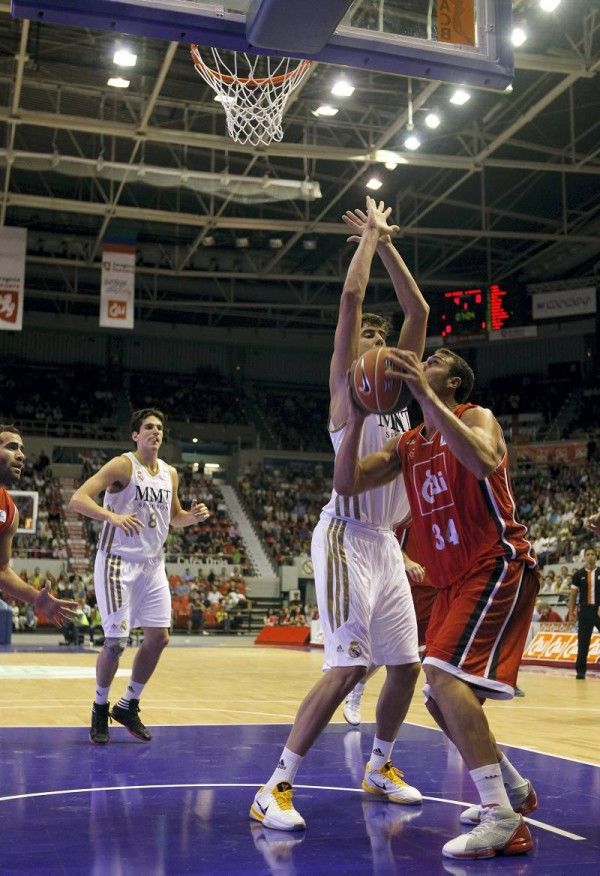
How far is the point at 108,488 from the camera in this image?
704cm

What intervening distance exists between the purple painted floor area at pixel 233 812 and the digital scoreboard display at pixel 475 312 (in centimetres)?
2171

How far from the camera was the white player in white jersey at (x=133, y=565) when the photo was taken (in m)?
6.68

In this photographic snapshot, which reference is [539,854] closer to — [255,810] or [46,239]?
[255,810]

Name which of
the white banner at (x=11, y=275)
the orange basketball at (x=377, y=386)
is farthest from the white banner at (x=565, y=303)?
the orange basketball at (x=377, y=386)

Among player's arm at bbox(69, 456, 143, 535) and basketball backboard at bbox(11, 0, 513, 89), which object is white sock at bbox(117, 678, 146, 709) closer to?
player's arm at bbox(69, 456, 143, 535)

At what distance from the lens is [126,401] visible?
37000 mm

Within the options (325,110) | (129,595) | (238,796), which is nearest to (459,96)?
(325,110)

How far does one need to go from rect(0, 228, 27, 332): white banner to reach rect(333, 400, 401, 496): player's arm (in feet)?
59.3

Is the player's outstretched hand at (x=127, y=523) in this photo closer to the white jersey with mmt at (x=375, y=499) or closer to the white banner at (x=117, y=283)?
the white jersey with mmt at (x=375, y=499)

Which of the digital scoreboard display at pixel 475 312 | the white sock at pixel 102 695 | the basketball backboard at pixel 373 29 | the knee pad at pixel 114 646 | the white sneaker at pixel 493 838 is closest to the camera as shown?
the white sneaker at pixel 493 838

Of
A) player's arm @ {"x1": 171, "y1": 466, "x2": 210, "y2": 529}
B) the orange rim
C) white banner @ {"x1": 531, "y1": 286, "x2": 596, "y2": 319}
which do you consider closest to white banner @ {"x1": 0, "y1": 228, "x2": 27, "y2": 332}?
the orange rim

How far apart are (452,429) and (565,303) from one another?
2574 centimetres

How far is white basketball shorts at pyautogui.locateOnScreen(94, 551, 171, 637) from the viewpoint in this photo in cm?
679

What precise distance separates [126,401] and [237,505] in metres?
6.53
